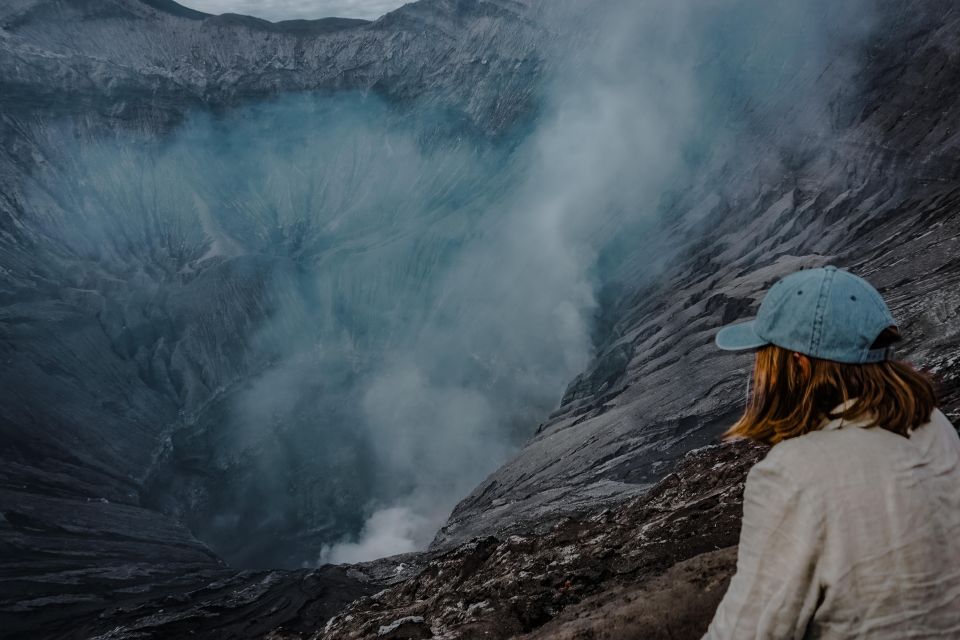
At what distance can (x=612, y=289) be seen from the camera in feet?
190

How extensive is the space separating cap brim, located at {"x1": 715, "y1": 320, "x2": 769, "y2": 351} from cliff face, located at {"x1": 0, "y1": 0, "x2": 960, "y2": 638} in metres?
3.61

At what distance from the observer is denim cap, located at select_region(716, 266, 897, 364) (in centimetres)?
224

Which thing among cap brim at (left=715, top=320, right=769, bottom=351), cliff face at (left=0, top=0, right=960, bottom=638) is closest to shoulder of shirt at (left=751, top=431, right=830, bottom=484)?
cap brim at (left=715, top=320, right=769, bottom=351)

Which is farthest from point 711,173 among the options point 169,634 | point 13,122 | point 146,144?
point 13,122

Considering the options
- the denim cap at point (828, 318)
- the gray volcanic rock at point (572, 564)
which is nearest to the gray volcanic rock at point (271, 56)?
the gray volcanic rock at point (572, 564)

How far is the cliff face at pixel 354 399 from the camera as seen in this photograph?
1084cm

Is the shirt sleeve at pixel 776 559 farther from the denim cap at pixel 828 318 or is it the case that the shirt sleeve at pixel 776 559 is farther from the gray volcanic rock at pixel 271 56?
the gray volcanic rock at pixel 271 56

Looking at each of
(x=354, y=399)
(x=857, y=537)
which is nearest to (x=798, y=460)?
(x=857, y=537)

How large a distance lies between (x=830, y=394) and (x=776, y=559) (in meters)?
0.59

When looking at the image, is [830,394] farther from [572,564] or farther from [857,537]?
[572,564]

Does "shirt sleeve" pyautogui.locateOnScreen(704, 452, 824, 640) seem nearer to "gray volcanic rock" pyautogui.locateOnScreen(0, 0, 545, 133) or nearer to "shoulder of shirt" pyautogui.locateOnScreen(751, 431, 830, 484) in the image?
"shoulder of shirt" pyautogui.locateOnScreen(751, 431, 830, 484)

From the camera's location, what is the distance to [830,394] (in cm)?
229

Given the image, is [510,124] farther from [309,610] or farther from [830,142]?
[309,610]

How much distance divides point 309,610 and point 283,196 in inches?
2337
